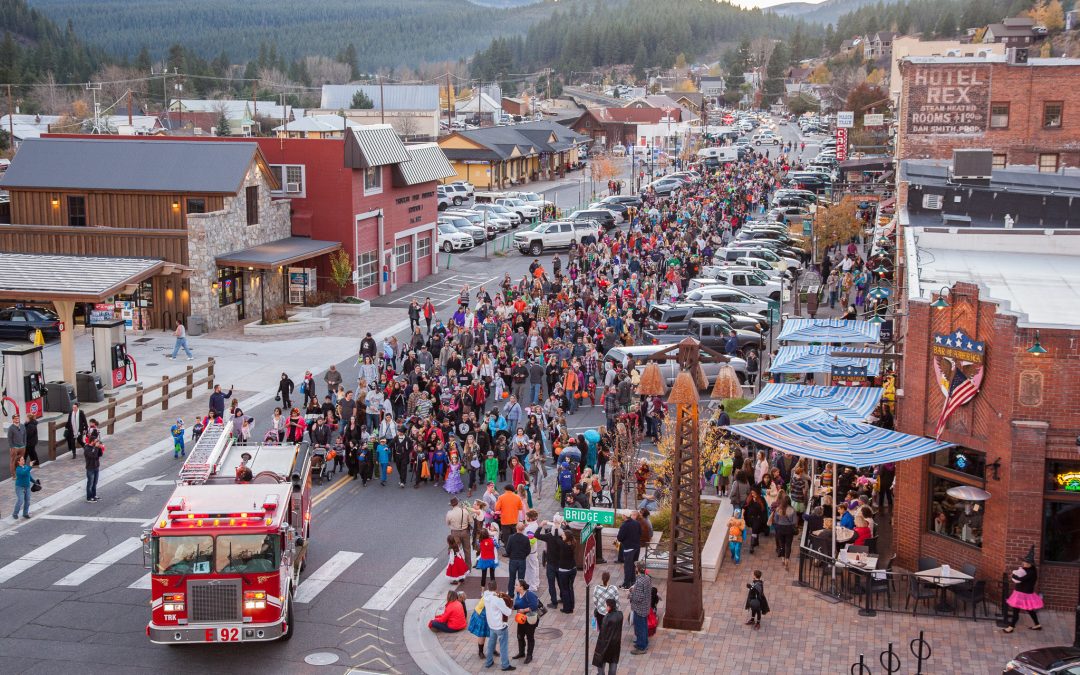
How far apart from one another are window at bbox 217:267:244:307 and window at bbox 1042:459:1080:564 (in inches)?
1280

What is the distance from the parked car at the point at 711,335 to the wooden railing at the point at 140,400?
542 inches

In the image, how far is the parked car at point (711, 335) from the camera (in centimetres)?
3703

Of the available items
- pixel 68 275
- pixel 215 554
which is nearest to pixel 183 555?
pixel 215 554

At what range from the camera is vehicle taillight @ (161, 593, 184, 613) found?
57.1 feet

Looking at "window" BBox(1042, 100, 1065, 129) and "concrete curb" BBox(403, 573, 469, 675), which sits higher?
"window" BBox(1042, 100, 1065, 129)

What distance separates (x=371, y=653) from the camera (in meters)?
18.4

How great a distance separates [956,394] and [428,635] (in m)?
9.63

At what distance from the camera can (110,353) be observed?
3438 cm

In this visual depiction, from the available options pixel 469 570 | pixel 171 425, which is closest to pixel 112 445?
pixel 171 425

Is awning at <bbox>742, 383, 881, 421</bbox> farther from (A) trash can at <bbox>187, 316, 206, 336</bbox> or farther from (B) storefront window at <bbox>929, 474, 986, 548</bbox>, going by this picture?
(A) trash can at <bbox>187, 316, 206, 336</bbox>

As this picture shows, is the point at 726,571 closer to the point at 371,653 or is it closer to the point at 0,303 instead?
the point at 371,653

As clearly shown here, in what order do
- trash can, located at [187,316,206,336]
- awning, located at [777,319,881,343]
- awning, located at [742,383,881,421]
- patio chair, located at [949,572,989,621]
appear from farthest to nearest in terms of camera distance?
trash can, located at [187,316,206,336]
awning, located at [777,319,881,343]
awning, located at [742,383,881,421]
patio chair, located at [949,572,989,621]

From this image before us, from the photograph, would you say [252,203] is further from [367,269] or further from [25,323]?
[25,323]

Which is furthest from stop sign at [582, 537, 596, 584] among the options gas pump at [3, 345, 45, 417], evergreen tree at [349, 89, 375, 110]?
evergreen tree at [349, 89, 375, 110]
